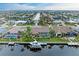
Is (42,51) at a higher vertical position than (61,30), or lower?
lower

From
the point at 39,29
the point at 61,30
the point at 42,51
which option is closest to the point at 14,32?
the point at 39,29

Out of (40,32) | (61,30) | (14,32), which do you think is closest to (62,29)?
(61,30)

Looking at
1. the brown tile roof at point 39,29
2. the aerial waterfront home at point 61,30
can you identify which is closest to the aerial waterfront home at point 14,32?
the brown tile roof at point 39,29

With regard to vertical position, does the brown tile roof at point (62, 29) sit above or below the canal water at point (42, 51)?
above

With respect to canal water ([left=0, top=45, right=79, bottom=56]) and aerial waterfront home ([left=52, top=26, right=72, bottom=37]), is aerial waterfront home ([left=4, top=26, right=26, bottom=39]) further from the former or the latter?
aerial waterfront home ([left=52, top=26, right=72, bottom=37])

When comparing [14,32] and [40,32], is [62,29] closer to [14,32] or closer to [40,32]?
[40,32]

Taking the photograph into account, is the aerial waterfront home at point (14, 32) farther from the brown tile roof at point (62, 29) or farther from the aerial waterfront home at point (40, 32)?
the brown tile roof at point (62, 29)
